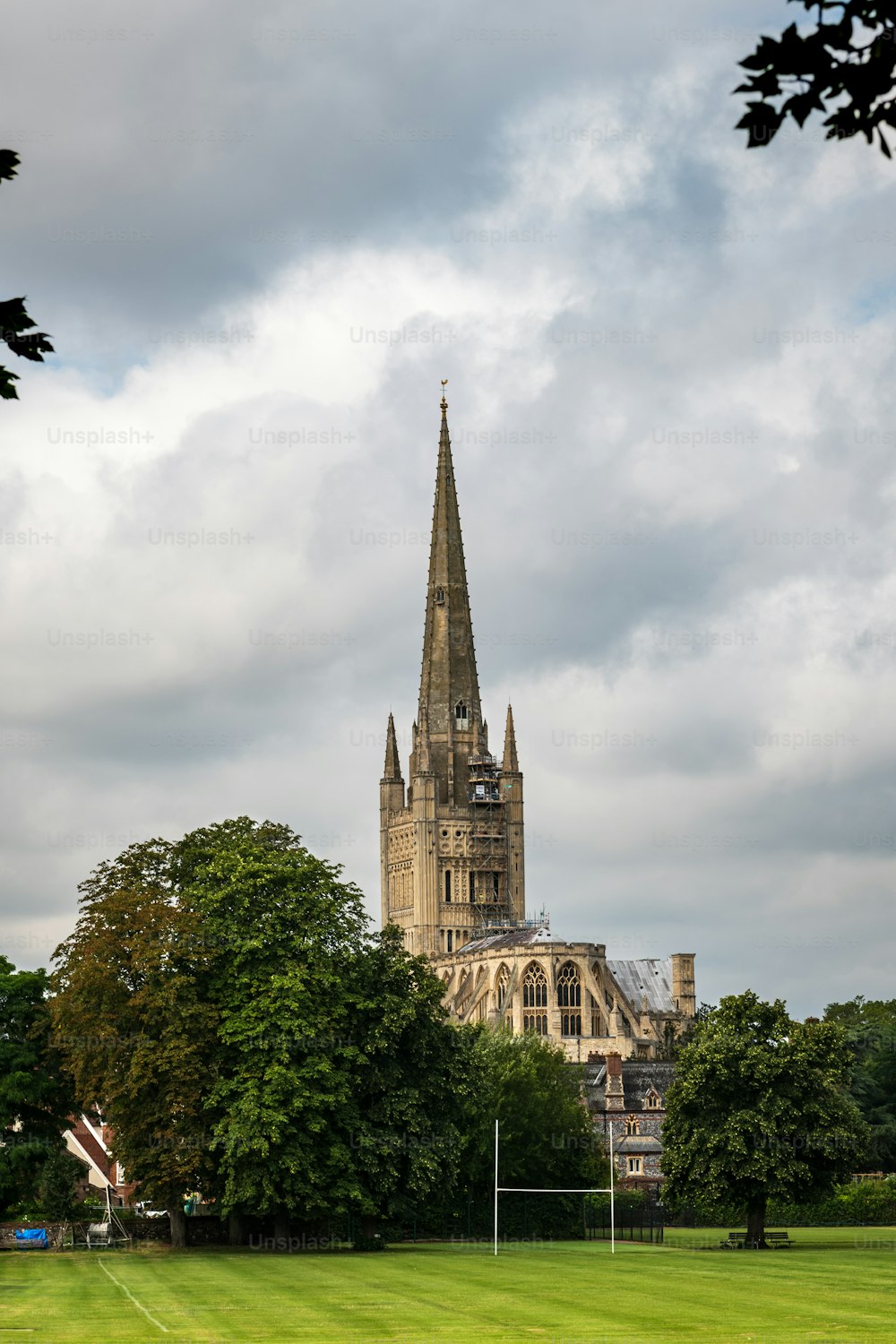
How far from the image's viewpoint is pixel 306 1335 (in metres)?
32.6

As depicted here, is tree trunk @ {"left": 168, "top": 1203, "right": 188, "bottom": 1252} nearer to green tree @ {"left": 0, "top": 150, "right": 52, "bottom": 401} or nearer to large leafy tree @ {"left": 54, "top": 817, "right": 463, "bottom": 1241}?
large leafy tree @ {"left": 54, "top": 817, "right": 463, "bottom": 1241}

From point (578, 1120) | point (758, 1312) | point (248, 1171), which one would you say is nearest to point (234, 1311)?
point (758, 1312)

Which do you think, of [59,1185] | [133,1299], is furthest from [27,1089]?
[133,1299]

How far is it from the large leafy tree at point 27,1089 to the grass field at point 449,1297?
347 cm

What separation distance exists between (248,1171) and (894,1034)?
76416 mm

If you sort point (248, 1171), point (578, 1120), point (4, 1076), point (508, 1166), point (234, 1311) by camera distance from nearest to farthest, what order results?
point (234, 1311)
point (248, 1171)
point (4, 1076)
point (508, 1166)
point (578, 1120)

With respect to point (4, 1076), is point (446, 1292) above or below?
below

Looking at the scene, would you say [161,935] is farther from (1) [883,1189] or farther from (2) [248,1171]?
(1) [883,1189]

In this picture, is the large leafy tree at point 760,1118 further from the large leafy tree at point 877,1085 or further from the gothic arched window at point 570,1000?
the gothic arched window at point 570,1000

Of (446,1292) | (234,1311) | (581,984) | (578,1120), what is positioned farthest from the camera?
(581,984)

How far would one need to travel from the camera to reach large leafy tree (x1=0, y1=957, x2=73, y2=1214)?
64500 mm

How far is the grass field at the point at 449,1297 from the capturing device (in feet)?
110

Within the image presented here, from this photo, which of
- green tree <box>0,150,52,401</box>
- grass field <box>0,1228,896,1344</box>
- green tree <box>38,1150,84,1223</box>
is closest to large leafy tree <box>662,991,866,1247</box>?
grass field <box>0,1228,896,1344</box>

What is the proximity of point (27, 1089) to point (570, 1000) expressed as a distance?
11619cm
